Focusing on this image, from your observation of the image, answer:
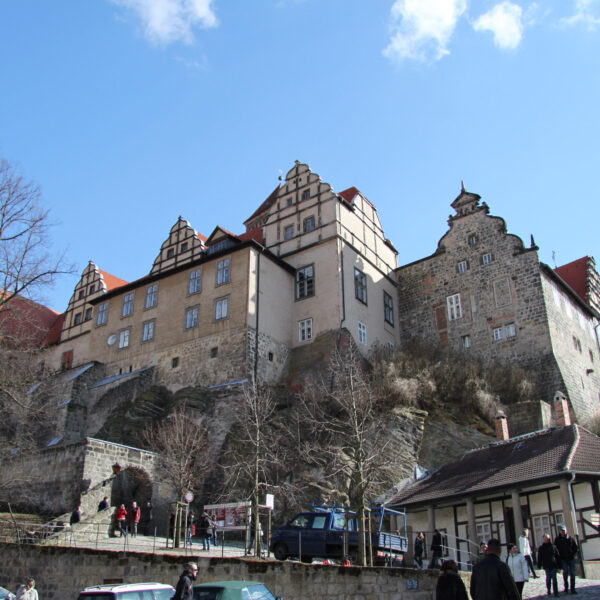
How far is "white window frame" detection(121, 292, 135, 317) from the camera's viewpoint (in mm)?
41531

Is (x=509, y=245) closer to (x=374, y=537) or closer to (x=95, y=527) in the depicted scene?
(x=374, y=537)

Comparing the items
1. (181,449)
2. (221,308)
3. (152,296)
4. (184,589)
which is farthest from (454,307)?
(184,589)

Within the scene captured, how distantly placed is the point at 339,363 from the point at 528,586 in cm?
1746

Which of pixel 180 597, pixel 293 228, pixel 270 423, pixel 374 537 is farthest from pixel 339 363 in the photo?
pixel 180 597

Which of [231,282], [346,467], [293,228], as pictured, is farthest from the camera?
[293,228]

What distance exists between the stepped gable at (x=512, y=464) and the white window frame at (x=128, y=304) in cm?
2289

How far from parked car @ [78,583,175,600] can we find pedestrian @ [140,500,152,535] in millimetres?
14984

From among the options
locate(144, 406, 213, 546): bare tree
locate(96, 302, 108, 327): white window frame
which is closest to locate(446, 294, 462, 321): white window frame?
locate(144, 406, 213, 546): bare tree

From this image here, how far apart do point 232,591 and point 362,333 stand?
27245 millimetres

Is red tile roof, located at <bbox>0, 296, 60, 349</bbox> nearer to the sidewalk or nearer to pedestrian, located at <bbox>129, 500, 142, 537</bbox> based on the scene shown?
pedestrian, located at <bbox>129, 500, 142, 537</bbox>

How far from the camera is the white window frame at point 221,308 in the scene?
3609 centimetres

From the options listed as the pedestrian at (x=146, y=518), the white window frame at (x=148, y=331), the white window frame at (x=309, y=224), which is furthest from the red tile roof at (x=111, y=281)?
the pedestrian at (x=146, y=518)

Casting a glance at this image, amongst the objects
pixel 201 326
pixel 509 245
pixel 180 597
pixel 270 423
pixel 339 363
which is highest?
pixel 509 245

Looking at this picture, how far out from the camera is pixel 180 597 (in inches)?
419
